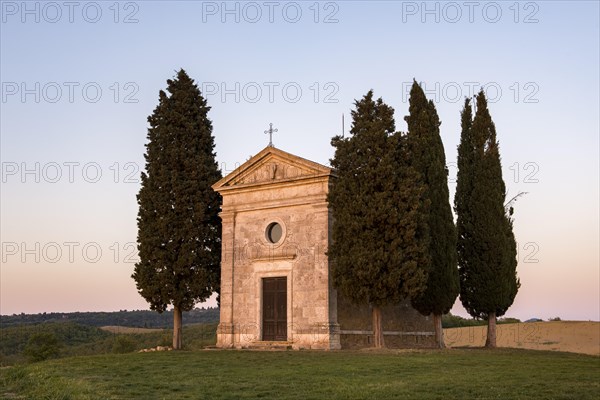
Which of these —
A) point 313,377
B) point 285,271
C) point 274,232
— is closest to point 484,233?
point 285,271

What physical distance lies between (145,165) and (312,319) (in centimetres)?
1047

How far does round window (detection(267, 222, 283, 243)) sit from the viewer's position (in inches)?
1024

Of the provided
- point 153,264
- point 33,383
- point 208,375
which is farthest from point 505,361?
point 153,264

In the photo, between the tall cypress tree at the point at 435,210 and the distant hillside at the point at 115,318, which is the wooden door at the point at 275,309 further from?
the distant hillside at the point at 115,318

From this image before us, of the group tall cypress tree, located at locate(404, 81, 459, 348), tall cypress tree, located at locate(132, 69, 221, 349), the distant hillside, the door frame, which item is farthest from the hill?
the distant hillside

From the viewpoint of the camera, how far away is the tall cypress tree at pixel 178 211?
88.3 feet

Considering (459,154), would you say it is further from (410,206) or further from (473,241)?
(410,206)

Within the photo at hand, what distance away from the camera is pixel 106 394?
12789mm

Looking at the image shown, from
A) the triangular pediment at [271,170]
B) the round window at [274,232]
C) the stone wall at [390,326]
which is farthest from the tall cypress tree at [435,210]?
the round window at [274,232]

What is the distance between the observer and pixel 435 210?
24.9 metres

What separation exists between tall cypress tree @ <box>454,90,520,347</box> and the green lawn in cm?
481

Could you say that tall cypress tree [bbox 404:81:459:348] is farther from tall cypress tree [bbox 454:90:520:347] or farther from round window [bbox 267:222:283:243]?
round window [bbox 267:222:283:243]

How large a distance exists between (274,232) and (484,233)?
843cm

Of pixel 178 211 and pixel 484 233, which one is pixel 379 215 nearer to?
pixel 484 233
